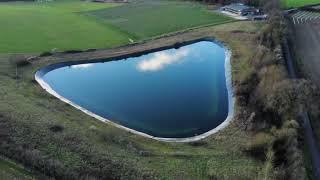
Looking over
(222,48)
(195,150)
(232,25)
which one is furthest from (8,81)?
(232,25)

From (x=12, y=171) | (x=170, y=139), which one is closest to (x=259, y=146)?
(x=170, y=139)

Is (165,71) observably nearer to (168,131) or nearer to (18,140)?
(168,131)

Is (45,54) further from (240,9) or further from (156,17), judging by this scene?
(240,9)

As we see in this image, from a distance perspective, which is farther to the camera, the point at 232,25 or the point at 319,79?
the point at 232,25

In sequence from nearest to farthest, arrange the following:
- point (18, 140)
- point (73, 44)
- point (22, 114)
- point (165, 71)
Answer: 1. point (18, 140)
2. point (22, 114)
3. point (165, 71)
4. point (73, 44)

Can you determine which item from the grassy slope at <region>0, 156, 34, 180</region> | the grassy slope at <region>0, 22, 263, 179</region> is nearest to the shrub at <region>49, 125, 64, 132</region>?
the grassy slope at <region>0, 22, 263, 179</region>

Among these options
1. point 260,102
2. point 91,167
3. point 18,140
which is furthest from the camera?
point 260,102
